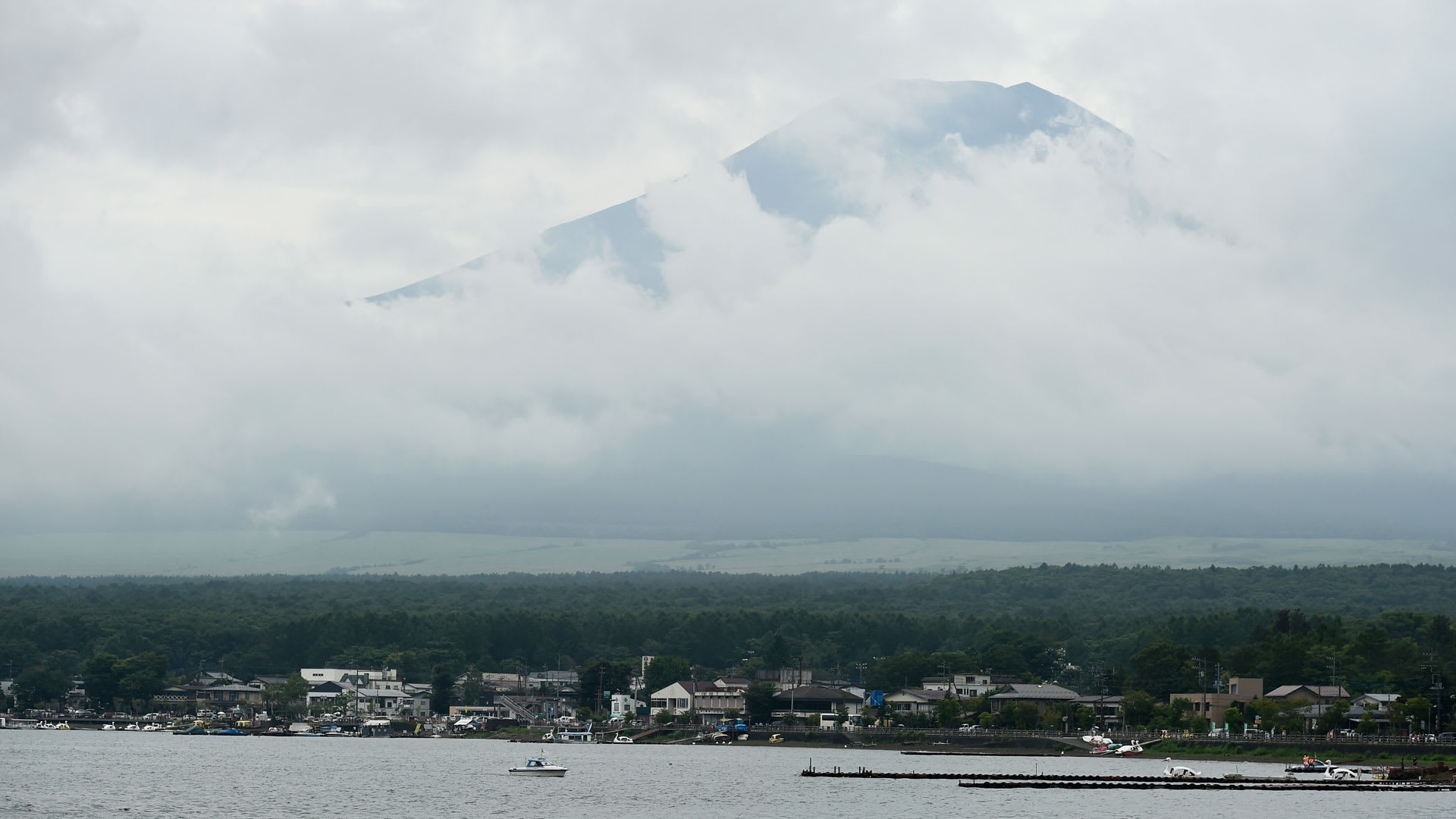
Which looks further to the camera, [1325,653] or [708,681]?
[708,681]

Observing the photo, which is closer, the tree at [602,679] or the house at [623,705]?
the house at [623,705]

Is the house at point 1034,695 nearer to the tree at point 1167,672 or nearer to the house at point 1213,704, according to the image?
the tree at point 1167,672

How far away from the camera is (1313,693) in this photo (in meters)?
149

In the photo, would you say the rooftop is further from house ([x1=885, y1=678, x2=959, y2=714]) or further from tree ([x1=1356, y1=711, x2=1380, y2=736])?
tree ([x1=1356, y1=711, x2=1380, y2=736])

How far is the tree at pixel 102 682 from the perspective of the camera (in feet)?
647

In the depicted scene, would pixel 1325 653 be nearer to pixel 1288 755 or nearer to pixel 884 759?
pixel 1288 755

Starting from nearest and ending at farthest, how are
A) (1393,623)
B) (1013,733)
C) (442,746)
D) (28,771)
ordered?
(28,771), (1013,733), (442,746), (1393,623)

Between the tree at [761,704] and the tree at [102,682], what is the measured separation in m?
74.9

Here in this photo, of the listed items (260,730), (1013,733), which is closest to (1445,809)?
(1013,733)

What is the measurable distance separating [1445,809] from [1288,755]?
48434 mm

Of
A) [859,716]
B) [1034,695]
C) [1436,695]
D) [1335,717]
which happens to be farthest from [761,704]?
[1436,695]

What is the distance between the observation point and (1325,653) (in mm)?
157125

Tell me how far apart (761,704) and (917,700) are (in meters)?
15.2

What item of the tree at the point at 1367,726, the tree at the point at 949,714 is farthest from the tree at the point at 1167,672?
the tree at the point at 1367,726
